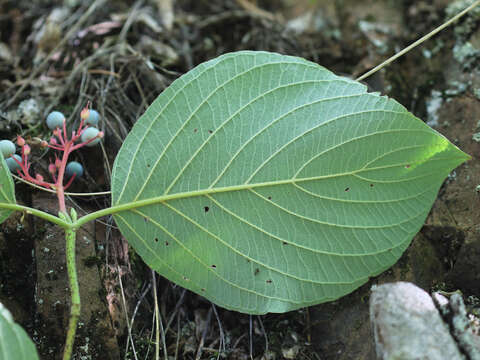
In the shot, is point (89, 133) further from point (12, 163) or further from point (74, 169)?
point (12, 163)

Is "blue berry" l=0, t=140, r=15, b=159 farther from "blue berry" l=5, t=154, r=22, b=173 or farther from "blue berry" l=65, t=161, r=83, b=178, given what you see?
"blue berry" l=65, t=161, r=83, b=178

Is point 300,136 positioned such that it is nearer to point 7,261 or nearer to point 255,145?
point 255,145

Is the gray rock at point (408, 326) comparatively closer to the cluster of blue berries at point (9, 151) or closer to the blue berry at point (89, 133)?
the blue berry at point (89, 133)

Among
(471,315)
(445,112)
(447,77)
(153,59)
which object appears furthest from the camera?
(153,59)

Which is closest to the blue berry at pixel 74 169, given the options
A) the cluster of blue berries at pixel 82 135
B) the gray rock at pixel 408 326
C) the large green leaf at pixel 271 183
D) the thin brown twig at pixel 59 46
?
the cluster of blue berries at pixel 82 135

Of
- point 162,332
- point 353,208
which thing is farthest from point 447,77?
point 162,332
